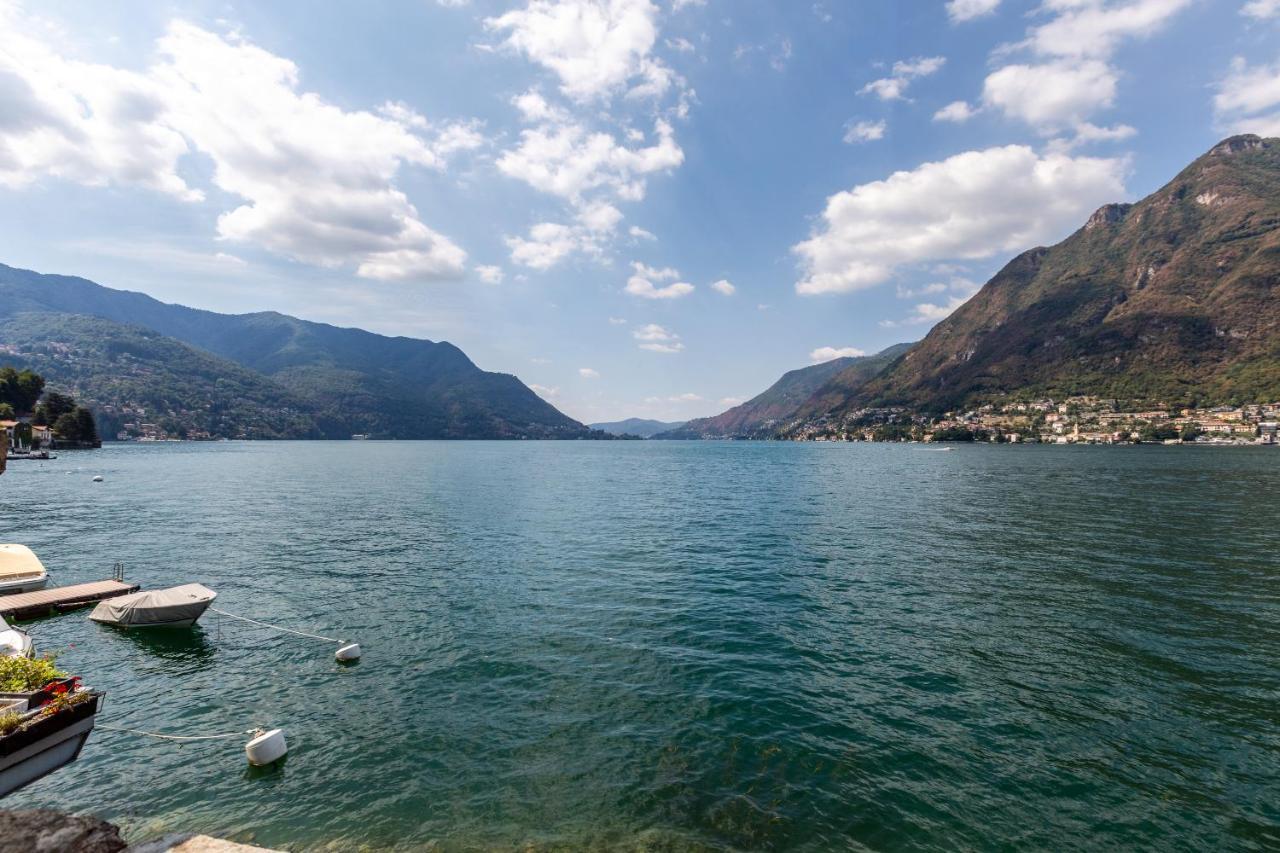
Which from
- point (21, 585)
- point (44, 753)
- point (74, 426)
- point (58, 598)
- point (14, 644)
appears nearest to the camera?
point (44, 753)

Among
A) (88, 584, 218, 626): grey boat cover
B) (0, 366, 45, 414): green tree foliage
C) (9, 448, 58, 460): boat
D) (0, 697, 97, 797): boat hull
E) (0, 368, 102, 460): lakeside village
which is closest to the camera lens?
(0, 697, 97, 797): boat hull

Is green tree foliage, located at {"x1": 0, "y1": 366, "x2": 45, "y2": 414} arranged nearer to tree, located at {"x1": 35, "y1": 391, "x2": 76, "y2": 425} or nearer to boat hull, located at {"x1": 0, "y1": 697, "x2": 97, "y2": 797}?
tree, located at {"x1": 35, "y1": 391, "x2": 76, "y2": 425}

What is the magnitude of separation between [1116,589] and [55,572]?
247 ft

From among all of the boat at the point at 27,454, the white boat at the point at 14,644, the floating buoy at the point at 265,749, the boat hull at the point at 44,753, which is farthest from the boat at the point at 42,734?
the boat at the point at 27,454

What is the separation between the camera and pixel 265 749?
650 inches

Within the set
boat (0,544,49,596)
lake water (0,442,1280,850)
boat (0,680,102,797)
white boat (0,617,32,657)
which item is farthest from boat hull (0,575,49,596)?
boat (0,680,102,797)

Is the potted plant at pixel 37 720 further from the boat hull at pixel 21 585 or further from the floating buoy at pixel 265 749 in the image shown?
the boat hull at pixel 21 585

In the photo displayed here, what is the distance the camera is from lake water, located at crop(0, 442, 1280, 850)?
1433cm

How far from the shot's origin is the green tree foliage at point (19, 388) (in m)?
163

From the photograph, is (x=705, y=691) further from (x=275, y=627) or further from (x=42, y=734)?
(x=275, y=627)

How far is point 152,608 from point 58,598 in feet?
34.9

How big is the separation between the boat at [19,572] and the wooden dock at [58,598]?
0.92 meters

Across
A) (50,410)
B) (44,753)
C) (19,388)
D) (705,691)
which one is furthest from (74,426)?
(705,691)

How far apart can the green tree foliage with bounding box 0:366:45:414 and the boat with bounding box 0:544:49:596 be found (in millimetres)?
198612
